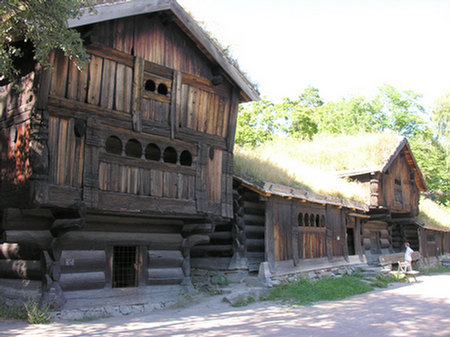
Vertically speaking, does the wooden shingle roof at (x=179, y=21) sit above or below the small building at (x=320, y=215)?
above

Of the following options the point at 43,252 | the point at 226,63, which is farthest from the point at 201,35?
the point at 43,252

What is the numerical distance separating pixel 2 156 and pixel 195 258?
7894 millimetres

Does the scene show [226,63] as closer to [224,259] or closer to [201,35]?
[201,35]

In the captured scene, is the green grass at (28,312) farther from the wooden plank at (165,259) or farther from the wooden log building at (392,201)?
the wooden log building at (392,201)

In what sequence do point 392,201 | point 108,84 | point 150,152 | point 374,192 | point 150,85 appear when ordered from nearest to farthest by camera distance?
point 108,84
point 150,85
point 150,152
point 374,192
point 392,201

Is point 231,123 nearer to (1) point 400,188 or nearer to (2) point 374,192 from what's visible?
(2) point 374,192

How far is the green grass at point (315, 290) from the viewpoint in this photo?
13906mm

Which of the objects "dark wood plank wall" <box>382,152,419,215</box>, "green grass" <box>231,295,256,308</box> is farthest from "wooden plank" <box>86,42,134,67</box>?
"dark wood plank wall" <box>382,152,419,215</box>

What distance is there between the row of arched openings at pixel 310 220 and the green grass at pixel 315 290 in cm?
249

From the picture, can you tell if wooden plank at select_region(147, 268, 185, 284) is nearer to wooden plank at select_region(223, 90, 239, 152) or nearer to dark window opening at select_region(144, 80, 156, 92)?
wooden plank at select_region(223, 90, 239, 152)

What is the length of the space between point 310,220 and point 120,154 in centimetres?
955

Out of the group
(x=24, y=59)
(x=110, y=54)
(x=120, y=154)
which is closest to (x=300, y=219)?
(x=120, y=154)

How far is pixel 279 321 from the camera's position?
411 inches

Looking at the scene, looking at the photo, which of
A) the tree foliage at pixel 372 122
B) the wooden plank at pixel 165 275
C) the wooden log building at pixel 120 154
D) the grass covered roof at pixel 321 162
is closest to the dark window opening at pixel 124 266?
the wooden log building at pixel 120 154
